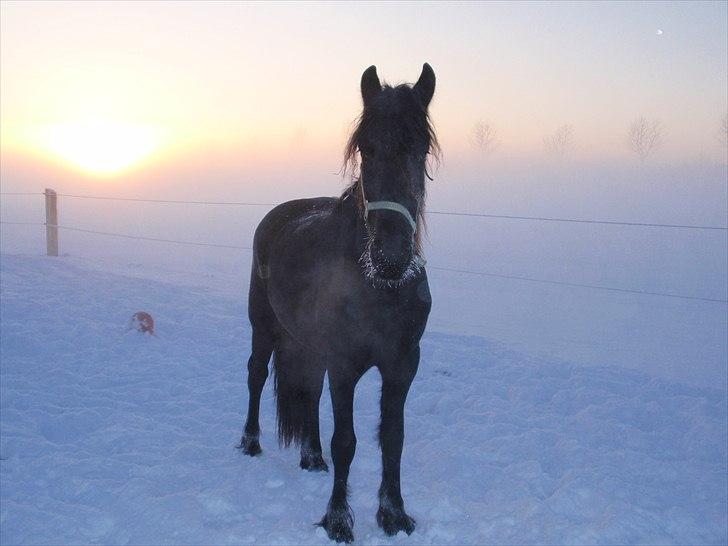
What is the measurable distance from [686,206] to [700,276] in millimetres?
17554

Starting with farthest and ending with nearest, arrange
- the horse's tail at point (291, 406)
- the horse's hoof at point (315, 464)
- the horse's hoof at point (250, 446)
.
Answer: the horse's hoof at point (250, 446) → the horse's tail at point (291, 406) → the horse's hoof at point (315, 464)

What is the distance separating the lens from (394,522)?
281 centimetres

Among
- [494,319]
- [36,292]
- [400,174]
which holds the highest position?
[400,174]

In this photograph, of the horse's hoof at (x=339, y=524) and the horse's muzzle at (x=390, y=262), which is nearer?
the horse's muzzle at (x=390, y=262)

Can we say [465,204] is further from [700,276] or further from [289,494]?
[289,494]

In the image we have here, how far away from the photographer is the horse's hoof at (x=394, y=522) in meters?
2.80

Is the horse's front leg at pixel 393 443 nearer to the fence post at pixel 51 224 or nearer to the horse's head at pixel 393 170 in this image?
the horse's head at pixel 393 170

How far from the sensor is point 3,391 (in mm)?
4457

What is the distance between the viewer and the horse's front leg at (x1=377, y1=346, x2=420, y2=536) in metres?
2.73

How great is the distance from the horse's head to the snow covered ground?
5.07 ft

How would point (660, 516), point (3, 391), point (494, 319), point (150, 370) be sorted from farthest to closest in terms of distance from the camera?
point (494, 319), point (150, 370), point (3, 391), point (660, 516)

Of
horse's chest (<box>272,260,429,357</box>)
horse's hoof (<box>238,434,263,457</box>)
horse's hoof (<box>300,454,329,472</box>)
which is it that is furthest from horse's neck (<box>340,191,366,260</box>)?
horse's hoof (<box>238,434,263,457</box>)

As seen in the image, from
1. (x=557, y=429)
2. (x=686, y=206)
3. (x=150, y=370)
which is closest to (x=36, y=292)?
(x=150, y=370)

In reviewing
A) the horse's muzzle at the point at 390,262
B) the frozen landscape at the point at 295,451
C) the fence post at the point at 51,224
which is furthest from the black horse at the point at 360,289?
the fence post at the point at 51,224
